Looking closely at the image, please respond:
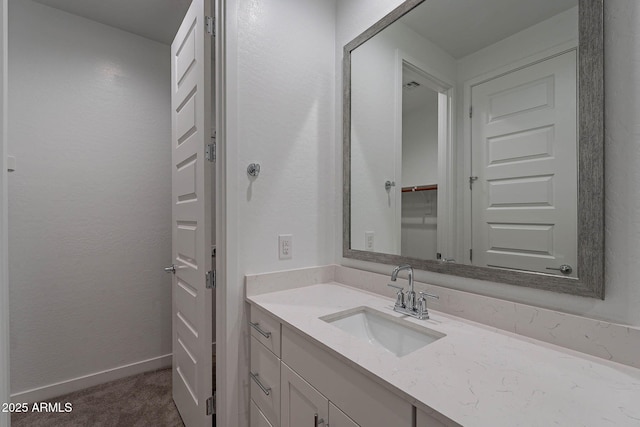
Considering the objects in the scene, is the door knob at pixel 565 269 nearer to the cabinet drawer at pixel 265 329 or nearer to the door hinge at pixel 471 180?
the door hinge at pixel 471 180

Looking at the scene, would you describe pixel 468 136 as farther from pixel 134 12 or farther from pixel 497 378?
pixel 134 12

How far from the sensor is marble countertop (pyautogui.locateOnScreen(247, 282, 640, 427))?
21.6 inches

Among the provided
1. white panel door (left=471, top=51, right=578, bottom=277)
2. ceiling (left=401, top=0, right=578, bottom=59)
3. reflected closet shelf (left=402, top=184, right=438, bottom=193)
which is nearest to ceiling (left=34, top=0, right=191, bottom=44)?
ceiling (left=401, top=0, right=578, bottom=59)

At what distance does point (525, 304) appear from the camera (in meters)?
0.91

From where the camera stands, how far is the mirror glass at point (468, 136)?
0.85m

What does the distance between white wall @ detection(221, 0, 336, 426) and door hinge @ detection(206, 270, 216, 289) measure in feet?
0.36

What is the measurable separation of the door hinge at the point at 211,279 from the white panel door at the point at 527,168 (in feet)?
3.70

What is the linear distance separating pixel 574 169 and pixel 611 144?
0.31 feet

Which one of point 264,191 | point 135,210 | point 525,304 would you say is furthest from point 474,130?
point 135,210

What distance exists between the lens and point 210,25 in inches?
52.5

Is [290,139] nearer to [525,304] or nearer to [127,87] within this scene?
[525,304]

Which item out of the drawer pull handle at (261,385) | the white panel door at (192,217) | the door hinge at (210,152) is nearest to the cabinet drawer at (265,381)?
the drawer pull handle at (261,385)

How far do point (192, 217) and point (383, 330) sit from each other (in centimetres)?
109

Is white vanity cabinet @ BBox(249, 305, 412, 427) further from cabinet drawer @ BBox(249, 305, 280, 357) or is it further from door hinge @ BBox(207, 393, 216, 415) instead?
door hinge @ BBox(207, 393, 216, 415)
